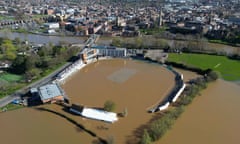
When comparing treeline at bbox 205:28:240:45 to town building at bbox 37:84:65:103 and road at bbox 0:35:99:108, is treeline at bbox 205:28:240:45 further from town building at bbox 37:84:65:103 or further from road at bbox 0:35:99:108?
town building at bbox 37:84:65:103

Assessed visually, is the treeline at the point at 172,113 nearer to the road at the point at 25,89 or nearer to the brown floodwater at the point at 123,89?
the brown floodwater at the point at 123,89

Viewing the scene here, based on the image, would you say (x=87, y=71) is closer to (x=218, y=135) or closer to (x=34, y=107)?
(x=34, y=107)

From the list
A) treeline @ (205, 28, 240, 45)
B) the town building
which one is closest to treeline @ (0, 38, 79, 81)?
the town building

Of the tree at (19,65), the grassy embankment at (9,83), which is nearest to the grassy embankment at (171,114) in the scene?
the grassy embankment at (9,83)

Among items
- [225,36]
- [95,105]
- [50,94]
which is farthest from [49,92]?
[225,36]

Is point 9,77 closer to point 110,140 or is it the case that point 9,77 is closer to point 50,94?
point 50,94
